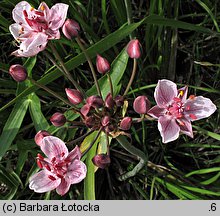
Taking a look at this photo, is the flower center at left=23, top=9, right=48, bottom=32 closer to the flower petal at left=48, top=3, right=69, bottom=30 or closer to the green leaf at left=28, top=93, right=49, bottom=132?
the flower petal at left=48, top=3, right=69, bottom=30

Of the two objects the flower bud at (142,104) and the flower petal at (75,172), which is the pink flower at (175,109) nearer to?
the flower bud at (142,104)

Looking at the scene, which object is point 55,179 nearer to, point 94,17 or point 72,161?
point 72,161

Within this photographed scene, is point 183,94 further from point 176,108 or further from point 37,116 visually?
point 37,116

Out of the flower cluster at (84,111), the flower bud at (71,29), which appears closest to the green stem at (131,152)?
the flower cluster at (84,111)

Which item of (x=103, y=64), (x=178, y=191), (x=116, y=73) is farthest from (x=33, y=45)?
(x=178, y=191)

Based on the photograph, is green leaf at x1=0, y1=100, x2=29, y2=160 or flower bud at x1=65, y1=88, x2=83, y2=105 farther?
green leaf at x1=0, y1=100, x2=29, y2=160

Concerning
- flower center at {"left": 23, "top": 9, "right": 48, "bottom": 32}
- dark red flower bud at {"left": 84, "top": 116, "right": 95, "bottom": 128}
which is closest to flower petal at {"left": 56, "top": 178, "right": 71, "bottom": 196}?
dark red flower bud at {"left": 84, "top": 116, "right": 95, "bottom": 128}
